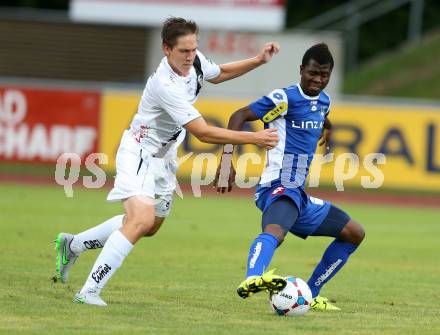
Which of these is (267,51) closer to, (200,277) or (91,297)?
(200,277)

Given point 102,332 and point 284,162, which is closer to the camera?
point 102,332

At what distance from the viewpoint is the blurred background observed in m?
23.0

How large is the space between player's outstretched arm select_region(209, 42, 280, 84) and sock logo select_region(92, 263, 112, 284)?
2.12 meters

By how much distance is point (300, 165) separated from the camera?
946 cm

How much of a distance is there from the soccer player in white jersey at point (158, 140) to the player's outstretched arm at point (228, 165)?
365 millimetres

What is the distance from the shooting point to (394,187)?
23312 mm

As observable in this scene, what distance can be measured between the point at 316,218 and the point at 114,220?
1822mm

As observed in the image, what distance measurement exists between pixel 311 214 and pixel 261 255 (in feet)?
2.71

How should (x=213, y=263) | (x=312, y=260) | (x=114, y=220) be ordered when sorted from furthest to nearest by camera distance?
1. (x=312, y=260)
2. (x=213, y=263)
3. (x=114, y=220)

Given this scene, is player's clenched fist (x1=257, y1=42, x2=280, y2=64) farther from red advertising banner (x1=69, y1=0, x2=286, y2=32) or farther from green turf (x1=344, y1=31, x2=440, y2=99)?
green turf (x1=344, y1=31, x2=440, y2=99)

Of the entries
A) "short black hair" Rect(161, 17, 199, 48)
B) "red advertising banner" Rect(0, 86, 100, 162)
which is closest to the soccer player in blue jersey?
"short black hair" Rect(161, 17, 199, 48)

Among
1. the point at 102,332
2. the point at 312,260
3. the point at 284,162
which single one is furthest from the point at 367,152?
the point at 102,332

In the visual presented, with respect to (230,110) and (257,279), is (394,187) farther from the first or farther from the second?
(257,279)

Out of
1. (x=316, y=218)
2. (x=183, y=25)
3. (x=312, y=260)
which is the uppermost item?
(x=183, y=25)
